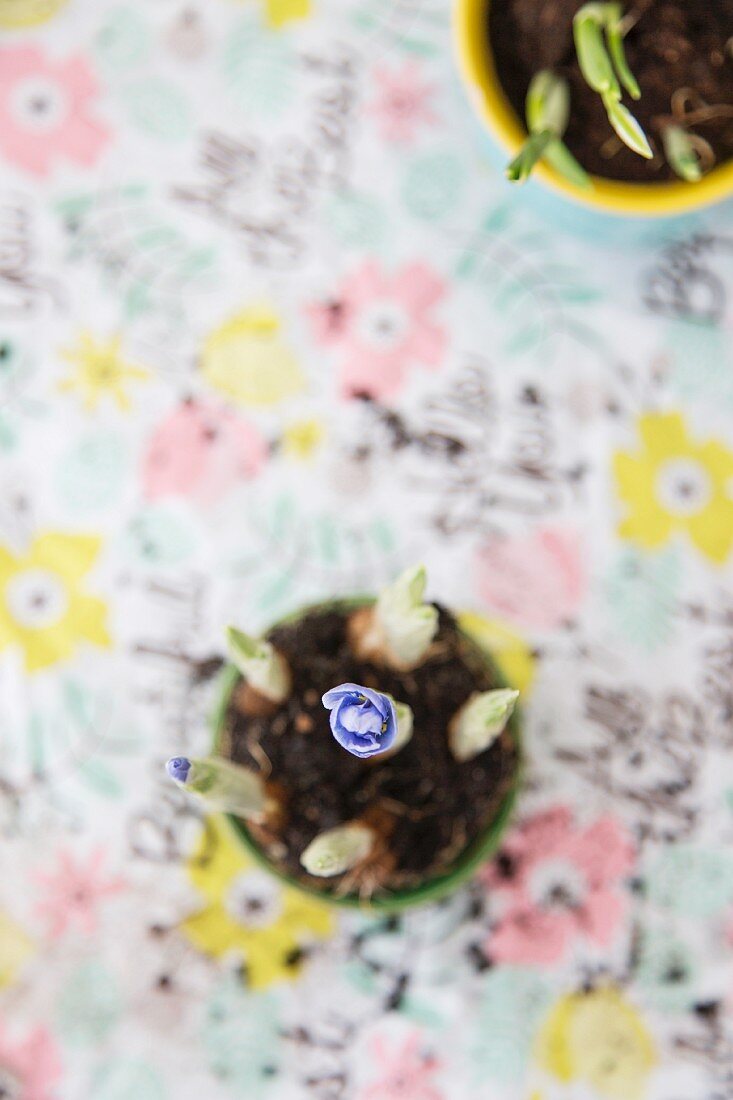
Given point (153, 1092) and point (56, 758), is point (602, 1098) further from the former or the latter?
point (56, 758)

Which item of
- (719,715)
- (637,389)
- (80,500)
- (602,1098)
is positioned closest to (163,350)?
(80,500)

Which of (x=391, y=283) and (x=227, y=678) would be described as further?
(x=391, y=283)

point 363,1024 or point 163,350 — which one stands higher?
point 163,350

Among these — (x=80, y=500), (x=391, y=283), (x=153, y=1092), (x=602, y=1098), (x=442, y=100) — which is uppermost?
(x=442, y=100)

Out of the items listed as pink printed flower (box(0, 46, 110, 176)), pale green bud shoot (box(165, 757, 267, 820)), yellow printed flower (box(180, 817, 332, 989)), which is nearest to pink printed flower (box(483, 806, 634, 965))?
yellow printed flower (box(180, 817, 332, 989))

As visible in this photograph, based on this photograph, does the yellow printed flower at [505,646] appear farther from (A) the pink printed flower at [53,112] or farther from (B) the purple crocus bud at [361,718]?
(A) the pink printed flower at [53,112]

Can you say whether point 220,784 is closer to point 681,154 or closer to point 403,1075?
point 403,1075

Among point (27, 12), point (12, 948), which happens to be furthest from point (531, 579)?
point (27, 12)
